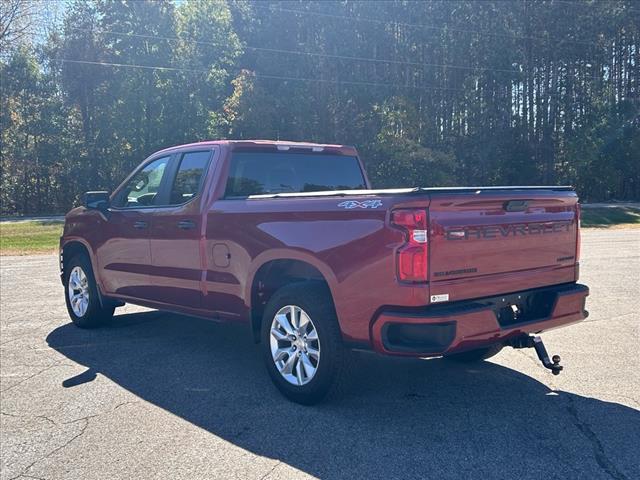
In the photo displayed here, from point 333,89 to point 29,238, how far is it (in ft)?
66.5

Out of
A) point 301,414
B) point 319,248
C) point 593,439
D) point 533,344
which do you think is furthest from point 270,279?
point 593,439

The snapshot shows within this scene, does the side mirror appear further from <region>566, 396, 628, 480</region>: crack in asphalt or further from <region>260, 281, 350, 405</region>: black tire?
<region>566, 396, 628, 480</region>: crack in asphalt

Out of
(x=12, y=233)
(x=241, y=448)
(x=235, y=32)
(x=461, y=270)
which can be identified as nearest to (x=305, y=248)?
(x=461, y=270)

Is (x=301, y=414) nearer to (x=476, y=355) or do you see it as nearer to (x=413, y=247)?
(x=413, y=247)

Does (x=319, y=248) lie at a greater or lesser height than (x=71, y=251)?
greater

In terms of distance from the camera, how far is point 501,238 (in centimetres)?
446

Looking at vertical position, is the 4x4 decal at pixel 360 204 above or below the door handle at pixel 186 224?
above

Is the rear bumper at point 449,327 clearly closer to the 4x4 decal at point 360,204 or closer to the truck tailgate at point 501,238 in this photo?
the truck tailgate at point 501,238

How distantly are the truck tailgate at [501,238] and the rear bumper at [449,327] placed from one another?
114 mm

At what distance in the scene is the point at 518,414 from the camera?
4516 millimetres

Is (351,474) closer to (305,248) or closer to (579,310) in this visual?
(305,248)

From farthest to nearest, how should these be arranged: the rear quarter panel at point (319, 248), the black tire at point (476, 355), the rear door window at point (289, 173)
Answer: the rear door window at point (289, 173) → the black tire at point (476, 355) → the rear quarter panel at point (319, 248)

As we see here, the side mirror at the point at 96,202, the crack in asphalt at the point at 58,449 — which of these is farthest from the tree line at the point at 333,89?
the crack in asphalt at the point at 58,449

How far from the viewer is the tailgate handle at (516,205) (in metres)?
4.50
